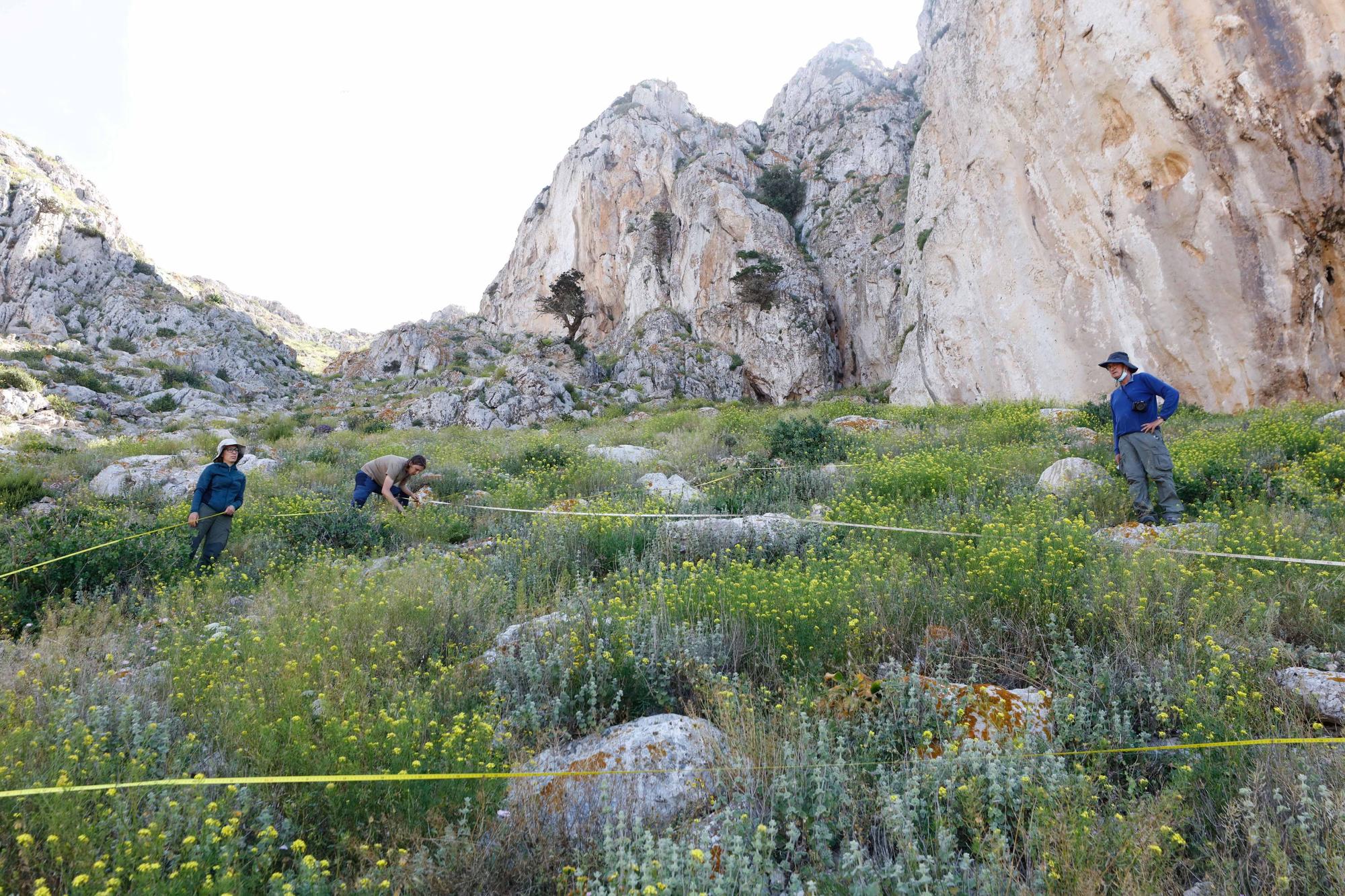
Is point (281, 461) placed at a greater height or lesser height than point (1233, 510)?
greater

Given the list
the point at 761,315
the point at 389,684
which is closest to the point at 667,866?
the point at 389,684

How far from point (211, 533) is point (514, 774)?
5.67 metres

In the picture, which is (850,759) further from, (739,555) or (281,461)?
(281,461)

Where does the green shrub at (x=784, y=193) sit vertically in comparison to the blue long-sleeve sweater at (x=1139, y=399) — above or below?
above

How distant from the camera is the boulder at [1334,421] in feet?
25.8

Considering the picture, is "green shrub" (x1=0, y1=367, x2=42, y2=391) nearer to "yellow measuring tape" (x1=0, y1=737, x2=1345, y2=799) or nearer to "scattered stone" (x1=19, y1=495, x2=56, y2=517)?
"scattered stone" (x1=19, y1=495, x2=56, y2=517)

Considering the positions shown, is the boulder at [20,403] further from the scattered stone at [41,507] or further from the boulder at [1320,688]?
the boulder at [1320,688]

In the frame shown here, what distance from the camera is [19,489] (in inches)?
319

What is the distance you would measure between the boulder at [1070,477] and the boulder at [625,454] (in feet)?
19.0

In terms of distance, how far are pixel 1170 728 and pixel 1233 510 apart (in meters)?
4.25

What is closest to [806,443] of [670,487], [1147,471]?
[670,487]

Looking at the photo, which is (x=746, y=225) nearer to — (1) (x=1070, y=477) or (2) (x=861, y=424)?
(2) (x=861, y=424)

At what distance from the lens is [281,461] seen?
37.3 feet

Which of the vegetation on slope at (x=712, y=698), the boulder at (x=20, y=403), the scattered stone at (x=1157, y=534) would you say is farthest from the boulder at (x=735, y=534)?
the boulder at (x=20, y=403)
